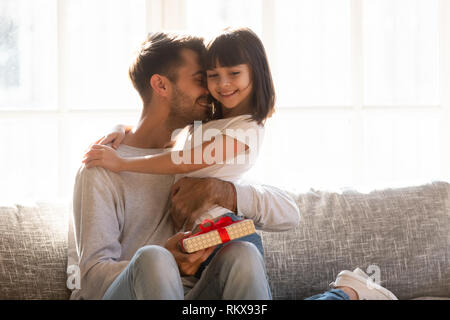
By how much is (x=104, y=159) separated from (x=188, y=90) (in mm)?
353

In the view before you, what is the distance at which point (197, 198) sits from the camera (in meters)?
1.66

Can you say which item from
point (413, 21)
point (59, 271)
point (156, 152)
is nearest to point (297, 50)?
point (413, 21)

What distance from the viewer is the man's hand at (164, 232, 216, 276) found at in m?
1.51

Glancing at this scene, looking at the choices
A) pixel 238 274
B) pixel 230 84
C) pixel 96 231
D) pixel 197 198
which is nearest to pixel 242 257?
pixel 238 274

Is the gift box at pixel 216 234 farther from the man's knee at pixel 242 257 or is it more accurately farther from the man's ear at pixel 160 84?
the man's ear at pixel 160 84

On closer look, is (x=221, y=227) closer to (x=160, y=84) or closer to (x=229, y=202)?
(x=229, y=202)

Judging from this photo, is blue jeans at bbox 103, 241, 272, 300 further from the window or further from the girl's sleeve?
the window

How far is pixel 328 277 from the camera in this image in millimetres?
1896

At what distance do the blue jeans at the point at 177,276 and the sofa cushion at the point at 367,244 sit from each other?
0.52 m

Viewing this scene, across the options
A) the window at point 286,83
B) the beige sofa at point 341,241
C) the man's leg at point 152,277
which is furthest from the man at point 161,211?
the window at point 286,83

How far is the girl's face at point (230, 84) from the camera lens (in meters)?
1.76

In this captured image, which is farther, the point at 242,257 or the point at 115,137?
the point at 115,137

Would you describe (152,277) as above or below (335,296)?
above

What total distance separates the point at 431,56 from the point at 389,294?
1.32 metres
